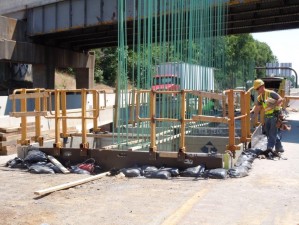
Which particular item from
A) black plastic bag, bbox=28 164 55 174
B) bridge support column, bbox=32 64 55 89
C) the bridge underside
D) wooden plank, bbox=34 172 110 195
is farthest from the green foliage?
bridge support column, bbox=32 64 55 89

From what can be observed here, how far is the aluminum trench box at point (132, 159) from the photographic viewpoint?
27.5ft

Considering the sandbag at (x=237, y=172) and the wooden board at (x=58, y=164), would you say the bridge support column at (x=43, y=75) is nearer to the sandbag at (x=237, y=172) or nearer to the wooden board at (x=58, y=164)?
the wooden board at (x=58, y=164)

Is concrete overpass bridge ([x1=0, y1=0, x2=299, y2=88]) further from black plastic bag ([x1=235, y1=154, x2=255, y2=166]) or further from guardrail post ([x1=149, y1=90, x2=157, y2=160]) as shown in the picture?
guardrail post ([x1=149, y1=90, x2=157, y2=160])

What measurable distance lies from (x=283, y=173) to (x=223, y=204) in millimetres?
2708

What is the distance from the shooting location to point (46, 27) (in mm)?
28438

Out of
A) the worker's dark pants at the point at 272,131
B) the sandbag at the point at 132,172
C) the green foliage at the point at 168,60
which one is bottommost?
the sandbag at the point at 132,172

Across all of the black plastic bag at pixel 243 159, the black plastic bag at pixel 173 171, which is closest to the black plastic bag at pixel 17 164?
the black plastic bag at pixel 173 171

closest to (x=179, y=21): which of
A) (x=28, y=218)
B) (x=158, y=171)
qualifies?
(x=158, y=171)

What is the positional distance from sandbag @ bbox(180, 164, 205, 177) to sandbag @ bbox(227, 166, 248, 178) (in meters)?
0.51

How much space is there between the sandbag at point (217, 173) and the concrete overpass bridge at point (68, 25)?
15265mm

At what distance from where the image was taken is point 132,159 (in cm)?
884

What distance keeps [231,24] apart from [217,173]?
21.2 meters

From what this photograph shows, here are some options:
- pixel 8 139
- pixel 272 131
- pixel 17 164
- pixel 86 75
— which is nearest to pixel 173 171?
pixel 272 131

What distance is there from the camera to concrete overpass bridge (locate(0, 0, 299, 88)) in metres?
24.7
